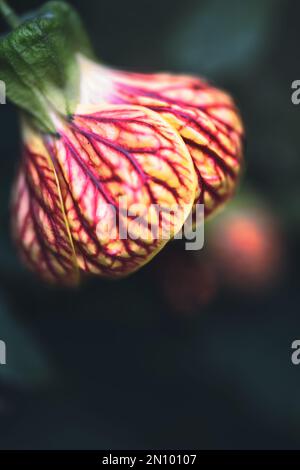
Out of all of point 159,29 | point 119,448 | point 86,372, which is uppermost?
point 159,29

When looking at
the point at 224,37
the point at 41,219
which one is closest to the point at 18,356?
the point at 41,219

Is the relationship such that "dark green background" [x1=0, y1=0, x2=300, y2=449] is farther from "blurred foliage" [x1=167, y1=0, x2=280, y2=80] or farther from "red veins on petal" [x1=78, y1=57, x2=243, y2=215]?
"red veins on petal" [x1=78, y1=57, x2=243, y2=215]

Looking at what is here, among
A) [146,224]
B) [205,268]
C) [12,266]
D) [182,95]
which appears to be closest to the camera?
[146,224]

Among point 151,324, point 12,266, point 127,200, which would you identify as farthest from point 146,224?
point 151,324

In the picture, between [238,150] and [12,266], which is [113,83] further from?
[12,266]

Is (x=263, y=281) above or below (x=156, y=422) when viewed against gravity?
above

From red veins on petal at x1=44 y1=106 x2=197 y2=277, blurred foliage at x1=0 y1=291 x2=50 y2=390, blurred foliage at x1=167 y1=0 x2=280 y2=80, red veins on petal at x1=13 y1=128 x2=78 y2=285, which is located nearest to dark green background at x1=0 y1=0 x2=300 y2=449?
blurred foliage at x1=167 y1=0 x2=280 y2=80
